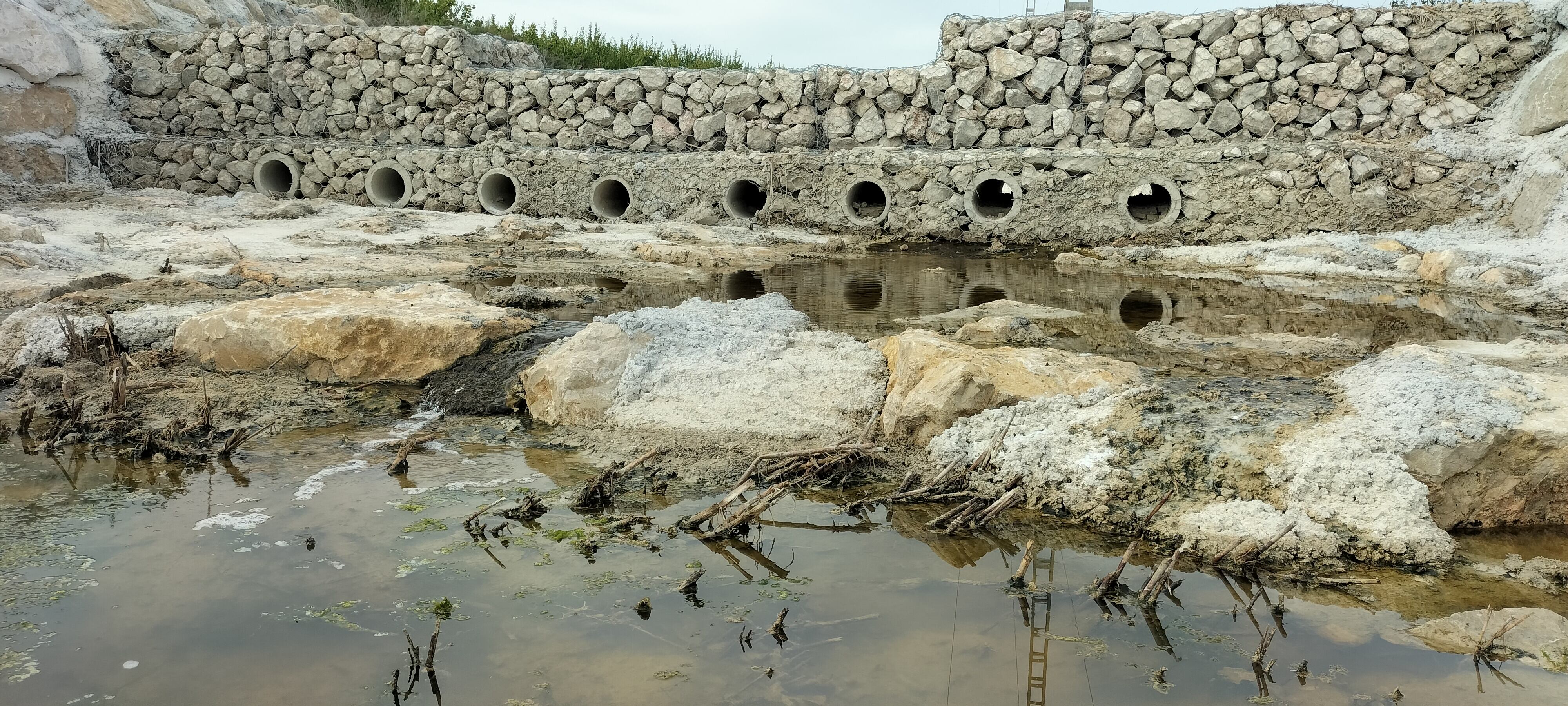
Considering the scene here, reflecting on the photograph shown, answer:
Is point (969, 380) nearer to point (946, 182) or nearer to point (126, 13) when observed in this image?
point (946, 182)

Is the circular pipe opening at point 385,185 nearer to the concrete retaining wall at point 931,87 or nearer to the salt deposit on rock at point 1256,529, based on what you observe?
the concrete retaining wall at point 931,87

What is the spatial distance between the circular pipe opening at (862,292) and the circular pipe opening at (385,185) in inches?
292

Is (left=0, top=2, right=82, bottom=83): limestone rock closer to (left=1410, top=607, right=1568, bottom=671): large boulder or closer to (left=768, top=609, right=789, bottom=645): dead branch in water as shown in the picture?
(left=768, top=609, right=789, bottom=645): dead branch in water

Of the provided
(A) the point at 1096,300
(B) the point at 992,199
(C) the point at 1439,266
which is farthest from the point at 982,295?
(B) the point at 992,199

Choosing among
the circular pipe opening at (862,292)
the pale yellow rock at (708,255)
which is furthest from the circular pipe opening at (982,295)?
the pale yellow rock at (708,255)

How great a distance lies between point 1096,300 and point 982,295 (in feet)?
3.21

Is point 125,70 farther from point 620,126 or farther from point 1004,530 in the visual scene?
point 1004,530

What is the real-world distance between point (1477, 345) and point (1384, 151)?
619 cm

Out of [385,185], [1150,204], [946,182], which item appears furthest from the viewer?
[385,185]

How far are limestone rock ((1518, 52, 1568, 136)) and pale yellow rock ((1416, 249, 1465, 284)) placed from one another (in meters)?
2.52

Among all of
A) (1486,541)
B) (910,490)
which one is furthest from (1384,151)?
(910,490)

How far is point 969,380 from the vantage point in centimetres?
437

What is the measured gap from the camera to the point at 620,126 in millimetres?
13617

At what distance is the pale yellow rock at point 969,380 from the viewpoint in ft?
14.4
